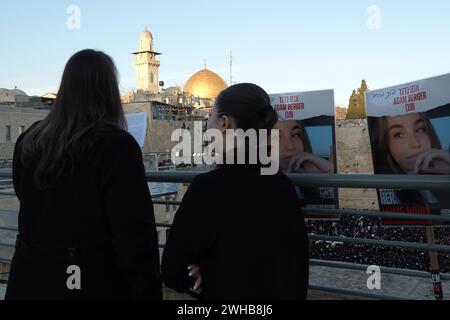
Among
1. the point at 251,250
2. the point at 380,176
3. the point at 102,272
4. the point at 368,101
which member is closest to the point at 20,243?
the point at 102,272

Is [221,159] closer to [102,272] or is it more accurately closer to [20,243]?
[102,272]

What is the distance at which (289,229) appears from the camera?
1.61 metres

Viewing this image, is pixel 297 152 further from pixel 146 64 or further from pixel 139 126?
pixel 146 64

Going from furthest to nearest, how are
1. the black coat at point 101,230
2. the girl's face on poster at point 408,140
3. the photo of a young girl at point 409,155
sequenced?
the girl's face on poster at point 408,140
the photo of a young girl at point 409,155
the black coat at point 101,230

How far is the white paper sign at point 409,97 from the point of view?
4.76 meters

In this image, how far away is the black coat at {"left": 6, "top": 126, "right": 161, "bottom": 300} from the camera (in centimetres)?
170

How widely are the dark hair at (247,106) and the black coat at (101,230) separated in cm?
40

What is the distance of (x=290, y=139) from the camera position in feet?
19.8

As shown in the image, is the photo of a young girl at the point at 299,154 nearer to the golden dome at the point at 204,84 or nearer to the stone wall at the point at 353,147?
the stone wall at the point at 353,147

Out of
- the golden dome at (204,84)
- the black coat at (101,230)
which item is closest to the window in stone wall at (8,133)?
the black coat at (101,230)

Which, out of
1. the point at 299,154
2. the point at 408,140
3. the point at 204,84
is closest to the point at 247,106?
the point at 408,140

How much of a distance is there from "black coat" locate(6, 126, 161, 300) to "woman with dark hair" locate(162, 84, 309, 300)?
15 cm

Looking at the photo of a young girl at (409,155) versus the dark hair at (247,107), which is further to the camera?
the photo of a young girl at (409,155)

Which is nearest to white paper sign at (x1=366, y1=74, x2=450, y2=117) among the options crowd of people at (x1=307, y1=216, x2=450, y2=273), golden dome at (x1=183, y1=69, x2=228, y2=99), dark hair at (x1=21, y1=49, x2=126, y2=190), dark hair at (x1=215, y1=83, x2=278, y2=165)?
crowd of people at (x1=307, y1=216, x2=450, y2=273)
